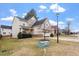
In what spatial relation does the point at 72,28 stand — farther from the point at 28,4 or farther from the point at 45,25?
the point at 28,4

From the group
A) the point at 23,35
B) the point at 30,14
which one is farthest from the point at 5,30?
the point at 30,14

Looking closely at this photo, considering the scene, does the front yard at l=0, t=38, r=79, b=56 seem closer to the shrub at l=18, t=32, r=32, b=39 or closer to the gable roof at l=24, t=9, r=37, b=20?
the shrub at l=18, t=32, r=32, b=39

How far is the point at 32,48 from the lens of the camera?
2.06 meters

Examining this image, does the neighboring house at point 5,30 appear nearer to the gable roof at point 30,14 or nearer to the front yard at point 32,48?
the front yard at point 32,48

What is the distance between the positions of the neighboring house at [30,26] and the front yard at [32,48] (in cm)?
8

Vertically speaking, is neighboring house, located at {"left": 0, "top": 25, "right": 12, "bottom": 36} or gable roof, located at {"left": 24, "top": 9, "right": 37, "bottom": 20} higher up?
gable roof, located at {"left": 24, "top": 9, "right": 37, "bottom": 20}

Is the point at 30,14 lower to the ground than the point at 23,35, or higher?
higher

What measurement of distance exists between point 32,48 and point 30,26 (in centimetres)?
20

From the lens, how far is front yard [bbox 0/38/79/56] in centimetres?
203

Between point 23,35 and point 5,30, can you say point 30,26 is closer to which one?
point 23,35

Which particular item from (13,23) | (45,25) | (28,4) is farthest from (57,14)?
(13,23)

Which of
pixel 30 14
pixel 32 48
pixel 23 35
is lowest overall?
pixel 32 48

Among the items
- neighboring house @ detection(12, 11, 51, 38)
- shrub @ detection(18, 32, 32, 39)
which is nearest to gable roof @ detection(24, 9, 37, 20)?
neighboring house @ detection(12, 11, 51, 38)

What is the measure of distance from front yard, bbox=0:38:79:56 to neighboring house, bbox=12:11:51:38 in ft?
0.25
